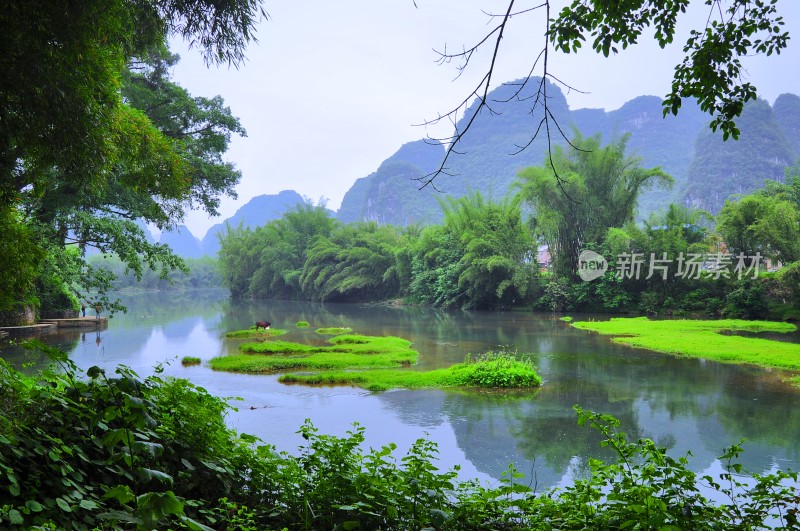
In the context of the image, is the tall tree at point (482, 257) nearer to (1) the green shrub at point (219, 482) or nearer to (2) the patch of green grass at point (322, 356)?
(2) the patch of green grass at point (322, 356)

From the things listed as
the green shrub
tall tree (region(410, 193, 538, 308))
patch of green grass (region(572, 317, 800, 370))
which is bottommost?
patch of green grass (region(572, 317, 800, 370))

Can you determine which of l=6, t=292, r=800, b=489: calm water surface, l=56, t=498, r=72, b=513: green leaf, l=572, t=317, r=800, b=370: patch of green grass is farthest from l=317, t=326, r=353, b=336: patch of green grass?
l=56, t=498, r=72, b=513: green leaf

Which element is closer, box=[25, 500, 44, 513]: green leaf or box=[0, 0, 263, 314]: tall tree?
box=[25, 500, 44, 513]: green leaf

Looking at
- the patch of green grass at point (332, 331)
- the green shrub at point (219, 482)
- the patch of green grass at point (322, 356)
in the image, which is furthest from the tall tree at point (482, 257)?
the green shrub at point (219, 482)

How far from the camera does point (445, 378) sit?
11.1 meters

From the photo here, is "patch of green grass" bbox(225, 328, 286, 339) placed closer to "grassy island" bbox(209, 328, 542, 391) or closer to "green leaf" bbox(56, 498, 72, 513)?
"grassy island" bbox(209, 328, 542, 391)

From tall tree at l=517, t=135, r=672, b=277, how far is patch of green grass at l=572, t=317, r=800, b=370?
710 centimetres

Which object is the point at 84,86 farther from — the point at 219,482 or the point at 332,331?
the point at 332,331

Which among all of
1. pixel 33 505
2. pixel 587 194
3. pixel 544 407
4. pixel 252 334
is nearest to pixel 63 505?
pixel 33 505

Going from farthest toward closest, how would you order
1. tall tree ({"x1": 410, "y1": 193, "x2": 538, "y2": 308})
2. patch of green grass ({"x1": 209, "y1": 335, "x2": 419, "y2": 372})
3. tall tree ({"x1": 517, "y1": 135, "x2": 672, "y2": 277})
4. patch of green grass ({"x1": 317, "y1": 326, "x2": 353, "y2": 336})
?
1. tall tree ({"x1": 410, "y1": 193, "x2": 538, "y2": 308})
2. tall tree ({"x1": 517, "y1": 135, "x2": 672, "y2": 277})
3. patch of green grass ({"x1": 317, "y1": 326, "x2": 353, "y2": 336})
4. patch of green grass ({"x1": 209, "y1": 335, "x2": 419, "y2": 372})

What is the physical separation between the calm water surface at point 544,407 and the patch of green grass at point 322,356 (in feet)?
1.88

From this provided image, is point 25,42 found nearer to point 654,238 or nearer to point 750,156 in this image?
point 654,238

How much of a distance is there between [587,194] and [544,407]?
20.8m

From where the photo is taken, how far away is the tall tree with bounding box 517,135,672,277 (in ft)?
90.7
